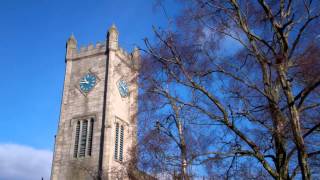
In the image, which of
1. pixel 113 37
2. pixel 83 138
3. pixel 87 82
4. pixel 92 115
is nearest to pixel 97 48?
pixel 113 37

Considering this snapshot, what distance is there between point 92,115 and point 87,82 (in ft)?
12.7

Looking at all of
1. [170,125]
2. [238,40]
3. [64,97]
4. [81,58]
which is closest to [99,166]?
[64,97]

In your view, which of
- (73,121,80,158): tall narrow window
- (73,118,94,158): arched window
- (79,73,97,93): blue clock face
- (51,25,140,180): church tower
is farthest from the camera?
(79,73,97,93): blue clock face

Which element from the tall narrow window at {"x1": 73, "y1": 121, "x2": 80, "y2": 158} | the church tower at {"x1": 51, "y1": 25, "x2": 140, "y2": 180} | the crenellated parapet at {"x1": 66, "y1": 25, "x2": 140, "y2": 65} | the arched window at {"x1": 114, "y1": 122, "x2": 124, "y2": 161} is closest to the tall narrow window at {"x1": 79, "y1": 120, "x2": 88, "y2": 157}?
the church tower at {"x1": 51, "y1": 25, "x2": 140, "y2": 180}

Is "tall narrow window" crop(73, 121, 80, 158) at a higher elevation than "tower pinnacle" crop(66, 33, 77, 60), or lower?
lower

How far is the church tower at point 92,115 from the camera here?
1566 inches

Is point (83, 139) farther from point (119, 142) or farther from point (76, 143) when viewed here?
point (119, 142)

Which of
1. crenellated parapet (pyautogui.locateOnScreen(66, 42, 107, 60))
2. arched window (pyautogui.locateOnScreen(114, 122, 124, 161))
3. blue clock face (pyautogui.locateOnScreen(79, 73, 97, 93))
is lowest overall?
arched window (pyautogui.locateOnScreen(114, 122, 124, 161))

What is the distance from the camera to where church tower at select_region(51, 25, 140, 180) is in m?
39.8

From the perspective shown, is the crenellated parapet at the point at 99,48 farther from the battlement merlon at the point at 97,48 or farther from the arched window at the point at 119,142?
the arched window at the point at 119,142

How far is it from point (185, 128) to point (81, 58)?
1412 inches

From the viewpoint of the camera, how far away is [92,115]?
4219 cm

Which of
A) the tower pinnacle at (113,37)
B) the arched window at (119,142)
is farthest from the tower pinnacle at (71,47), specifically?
the arched window at (119,142)

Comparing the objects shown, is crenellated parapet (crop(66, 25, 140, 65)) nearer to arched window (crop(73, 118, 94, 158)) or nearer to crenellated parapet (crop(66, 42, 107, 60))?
crenellated parapet (crop(66, 42, 107, 60))
